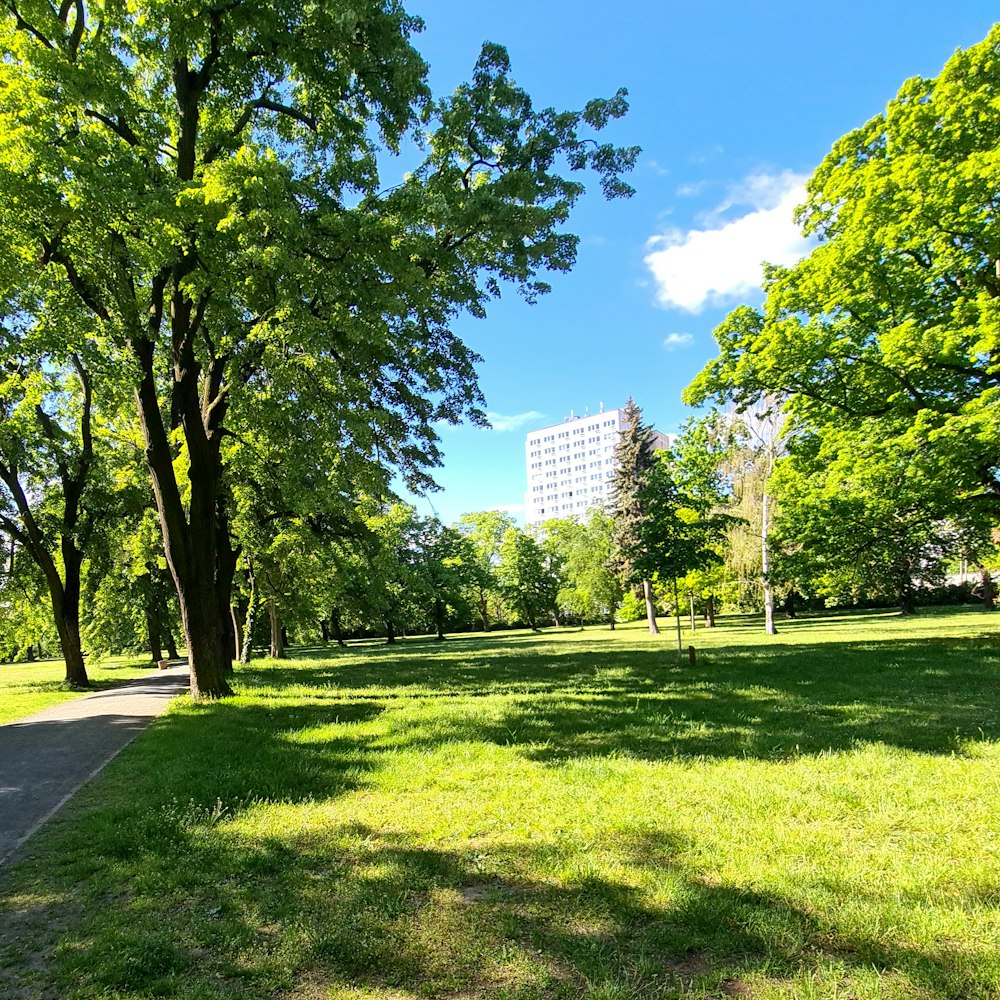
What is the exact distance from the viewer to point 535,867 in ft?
12.2

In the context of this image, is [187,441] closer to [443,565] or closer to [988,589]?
[443,565]

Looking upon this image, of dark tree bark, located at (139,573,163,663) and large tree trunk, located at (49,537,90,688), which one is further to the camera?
dark tree bark, located at (139,573,163,663)

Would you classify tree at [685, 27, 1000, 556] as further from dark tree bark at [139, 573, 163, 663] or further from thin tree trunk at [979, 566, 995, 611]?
thin tree trunk at [979, 566, 995, 611]

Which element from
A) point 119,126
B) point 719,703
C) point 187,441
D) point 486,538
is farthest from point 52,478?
point 486,538

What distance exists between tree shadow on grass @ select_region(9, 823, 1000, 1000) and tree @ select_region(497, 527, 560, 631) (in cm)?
5106

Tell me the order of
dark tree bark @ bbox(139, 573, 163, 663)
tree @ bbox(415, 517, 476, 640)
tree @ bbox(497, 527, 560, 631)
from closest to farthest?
dark tree bark @ bbox(139, 573, 163, 663) < tree @ bbox(415, 517, 476, 640) < tree @ bbox(497, 527, 560, 631)

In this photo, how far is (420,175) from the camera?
11398mm

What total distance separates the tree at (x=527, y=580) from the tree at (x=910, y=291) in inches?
1609

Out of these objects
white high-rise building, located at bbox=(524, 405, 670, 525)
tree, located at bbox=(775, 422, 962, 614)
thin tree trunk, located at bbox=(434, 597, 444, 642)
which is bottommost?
thin tree trunk, located at bbox=(434, 597, 444, 642)

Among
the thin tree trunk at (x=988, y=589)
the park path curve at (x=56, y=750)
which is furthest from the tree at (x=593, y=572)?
the park path curve at (x=56, y=750)

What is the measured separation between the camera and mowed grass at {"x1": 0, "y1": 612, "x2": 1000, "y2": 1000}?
107 inches

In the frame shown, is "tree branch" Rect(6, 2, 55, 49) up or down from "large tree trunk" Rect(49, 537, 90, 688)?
up

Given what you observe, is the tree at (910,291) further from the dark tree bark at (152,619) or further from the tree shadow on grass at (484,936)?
the dark tree bark at (152,619)

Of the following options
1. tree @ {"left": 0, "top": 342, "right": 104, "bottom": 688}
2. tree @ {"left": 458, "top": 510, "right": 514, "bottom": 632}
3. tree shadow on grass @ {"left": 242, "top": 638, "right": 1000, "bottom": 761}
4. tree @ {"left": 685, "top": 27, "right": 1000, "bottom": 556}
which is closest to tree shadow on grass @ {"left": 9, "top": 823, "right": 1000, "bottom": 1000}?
tree shadow on grass @ {"left": 242, "top": 638, "right": 1000, "bottom": 761}
